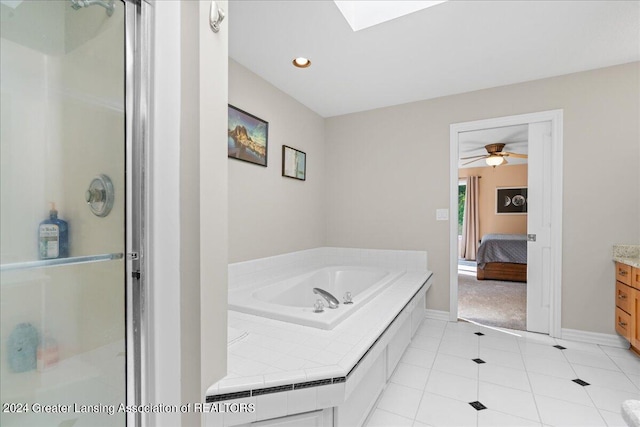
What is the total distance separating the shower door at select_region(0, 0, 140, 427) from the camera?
2.88 feet

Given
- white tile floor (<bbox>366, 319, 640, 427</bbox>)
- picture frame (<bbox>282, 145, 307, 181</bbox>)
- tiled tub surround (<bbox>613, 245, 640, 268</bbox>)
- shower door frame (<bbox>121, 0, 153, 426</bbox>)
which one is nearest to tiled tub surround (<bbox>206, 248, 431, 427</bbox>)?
white tile floor (<bbox>366, 319, 640, 427</bbox>)

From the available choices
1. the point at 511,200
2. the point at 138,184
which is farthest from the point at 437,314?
the point at 511,200

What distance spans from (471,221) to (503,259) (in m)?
2.58

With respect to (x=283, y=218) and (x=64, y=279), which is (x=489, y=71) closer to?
(x=283, y=218)

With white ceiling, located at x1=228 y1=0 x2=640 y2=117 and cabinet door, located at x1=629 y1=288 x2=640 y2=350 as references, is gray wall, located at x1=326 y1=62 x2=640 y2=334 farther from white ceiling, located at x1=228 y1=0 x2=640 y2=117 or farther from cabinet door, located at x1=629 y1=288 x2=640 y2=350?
cabinet door, located at x1=629 y1=288 x2=640 y2=350

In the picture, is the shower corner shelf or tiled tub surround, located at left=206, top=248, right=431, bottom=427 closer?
the shower corner shelf

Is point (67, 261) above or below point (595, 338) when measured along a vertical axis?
above

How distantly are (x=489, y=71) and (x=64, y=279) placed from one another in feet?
10.6

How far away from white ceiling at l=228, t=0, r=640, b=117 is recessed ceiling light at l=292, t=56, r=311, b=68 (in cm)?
5

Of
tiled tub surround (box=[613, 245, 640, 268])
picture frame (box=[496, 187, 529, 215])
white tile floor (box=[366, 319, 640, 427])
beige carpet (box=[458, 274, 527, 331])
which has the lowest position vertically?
beige carpet (box=[458, 274, 527, 331])

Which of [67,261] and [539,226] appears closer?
[67,261]

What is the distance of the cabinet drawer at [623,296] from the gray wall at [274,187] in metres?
2.80

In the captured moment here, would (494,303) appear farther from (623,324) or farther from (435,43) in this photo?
(435,43)

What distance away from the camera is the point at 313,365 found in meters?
1.20
